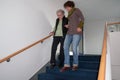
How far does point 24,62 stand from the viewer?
3.27 metres

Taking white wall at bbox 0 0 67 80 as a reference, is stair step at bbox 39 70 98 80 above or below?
below

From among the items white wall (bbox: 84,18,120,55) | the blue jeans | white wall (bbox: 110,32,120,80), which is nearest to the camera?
the blue jeans

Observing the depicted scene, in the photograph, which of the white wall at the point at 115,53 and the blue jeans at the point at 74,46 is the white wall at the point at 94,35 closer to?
the white wall at the point at 115,53

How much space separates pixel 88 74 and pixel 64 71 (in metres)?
0.49

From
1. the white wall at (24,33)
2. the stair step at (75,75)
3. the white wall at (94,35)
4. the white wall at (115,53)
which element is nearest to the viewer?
the white wall at (24,33)

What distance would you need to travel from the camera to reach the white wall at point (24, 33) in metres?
2.74

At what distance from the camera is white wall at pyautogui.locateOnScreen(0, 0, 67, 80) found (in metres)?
2.74

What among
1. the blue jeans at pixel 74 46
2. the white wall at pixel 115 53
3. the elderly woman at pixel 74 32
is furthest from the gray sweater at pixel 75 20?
the white wall at pixel 115 53

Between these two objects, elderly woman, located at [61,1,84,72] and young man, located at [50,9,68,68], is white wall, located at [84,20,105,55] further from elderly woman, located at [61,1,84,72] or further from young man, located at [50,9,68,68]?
elderly woman, located at [61,1,84,72]

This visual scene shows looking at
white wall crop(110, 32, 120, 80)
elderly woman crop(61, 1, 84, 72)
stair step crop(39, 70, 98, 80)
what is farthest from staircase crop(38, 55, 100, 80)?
white wall crop(110, 32, 120, 80)

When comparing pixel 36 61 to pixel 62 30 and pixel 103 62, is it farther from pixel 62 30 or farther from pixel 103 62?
pixel 103 62

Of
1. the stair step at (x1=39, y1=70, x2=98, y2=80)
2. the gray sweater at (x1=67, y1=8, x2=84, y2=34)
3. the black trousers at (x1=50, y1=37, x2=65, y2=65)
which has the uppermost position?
the gray sweater at (x1=67, y1=8, x2=84, y2=34)

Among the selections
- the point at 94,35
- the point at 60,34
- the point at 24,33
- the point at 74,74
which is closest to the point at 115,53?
the point at 60,34

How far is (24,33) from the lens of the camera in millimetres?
3303
